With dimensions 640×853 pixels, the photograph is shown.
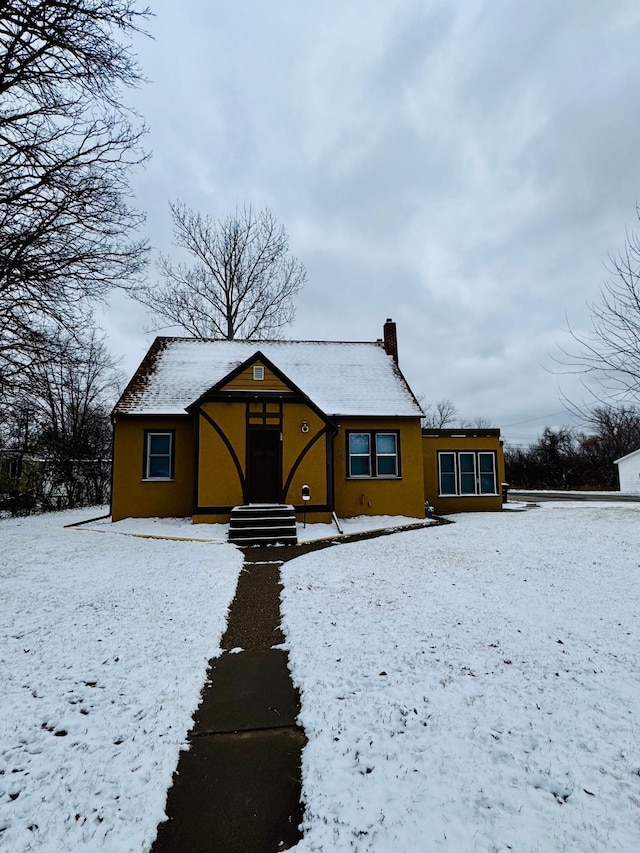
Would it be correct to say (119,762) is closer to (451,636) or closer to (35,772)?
(35,772)

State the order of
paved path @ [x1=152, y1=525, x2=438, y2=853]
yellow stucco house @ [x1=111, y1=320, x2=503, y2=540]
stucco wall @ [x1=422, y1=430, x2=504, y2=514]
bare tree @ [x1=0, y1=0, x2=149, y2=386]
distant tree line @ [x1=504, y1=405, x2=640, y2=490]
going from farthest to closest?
distant tree line @ [x1=504, y1=405, x2=640, y2=490]
stucco wall @ [x1=422, y1=430, x2=504, y2=514]
yellow stucco house @ [x1=111, y1=320, x2=503, y2=540]
bare tree @ [x1=0, y1=0, x2=149, y2=386]
paved path @ [x1=152, y1=525, x2=438, y2=853]

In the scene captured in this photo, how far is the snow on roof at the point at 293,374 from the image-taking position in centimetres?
1459

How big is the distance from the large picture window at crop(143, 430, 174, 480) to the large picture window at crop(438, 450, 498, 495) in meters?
10.2

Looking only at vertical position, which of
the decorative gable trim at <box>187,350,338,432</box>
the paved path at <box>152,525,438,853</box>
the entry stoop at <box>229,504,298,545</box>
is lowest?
the paved path at <box>152,525,438,853</box>

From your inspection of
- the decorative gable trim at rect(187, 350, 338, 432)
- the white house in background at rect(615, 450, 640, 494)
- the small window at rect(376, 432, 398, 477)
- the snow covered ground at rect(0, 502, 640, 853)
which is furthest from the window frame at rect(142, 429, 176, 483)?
the white house in background at rect(615, 450, 640, 494)

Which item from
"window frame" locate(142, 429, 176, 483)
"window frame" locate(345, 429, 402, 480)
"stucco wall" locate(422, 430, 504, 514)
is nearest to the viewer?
Result: "window frame" locate(142, 429, 176, 483)

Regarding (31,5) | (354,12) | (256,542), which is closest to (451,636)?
(256,542)

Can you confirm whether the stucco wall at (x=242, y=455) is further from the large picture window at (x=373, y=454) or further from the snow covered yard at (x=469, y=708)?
the snow covered yard at (x=469, y=708)

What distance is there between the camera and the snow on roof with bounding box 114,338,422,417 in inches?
575

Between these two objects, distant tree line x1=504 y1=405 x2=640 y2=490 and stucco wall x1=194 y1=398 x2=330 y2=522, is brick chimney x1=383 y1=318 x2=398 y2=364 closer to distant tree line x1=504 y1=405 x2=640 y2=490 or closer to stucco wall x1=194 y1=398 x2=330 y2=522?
stucco wall x1=194 y1=398 x2=330 y2=522

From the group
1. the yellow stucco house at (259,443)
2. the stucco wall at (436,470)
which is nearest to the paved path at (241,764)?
the yellow stucco house at (259,443)

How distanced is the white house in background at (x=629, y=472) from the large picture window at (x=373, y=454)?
83.6ft

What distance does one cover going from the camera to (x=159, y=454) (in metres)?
14.1

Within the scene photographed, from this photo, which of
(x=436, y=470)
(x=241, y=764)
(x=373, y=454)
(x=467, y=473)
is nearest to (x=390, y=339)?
(x=436, y=470)
